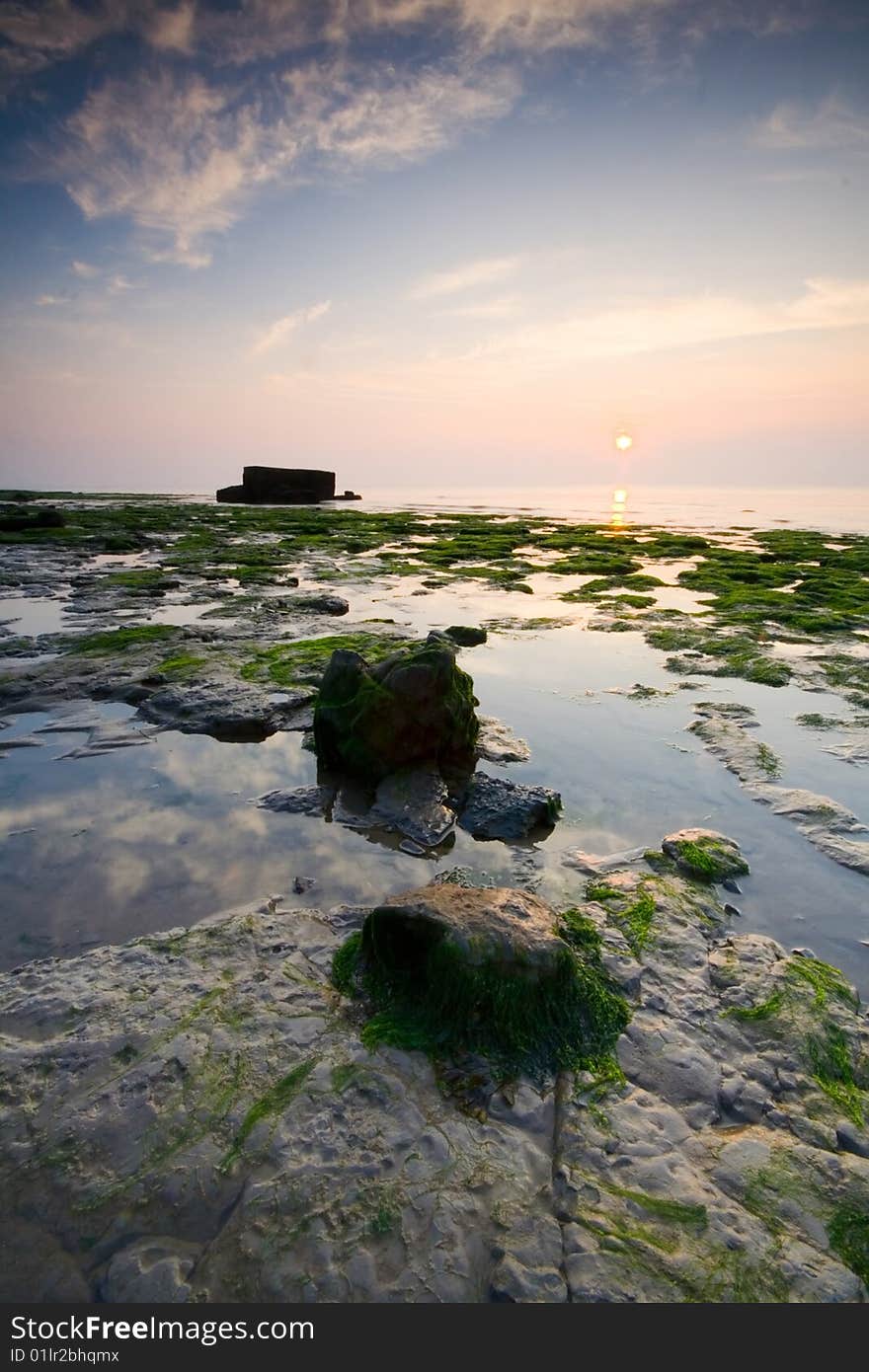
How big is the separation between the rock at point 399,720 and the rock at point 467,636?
5.23 metres

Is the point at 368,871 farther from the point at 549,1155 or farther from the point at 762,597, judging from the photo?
the point at 762,597

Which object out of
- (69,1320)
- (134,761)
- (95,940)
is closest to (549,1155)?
(69,1320)

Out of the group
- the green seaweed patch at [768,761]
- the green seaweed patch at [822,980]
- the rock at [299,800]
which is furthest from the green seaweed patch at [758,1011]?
the rock at [299,800]

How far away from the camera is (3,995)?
3.53 meters

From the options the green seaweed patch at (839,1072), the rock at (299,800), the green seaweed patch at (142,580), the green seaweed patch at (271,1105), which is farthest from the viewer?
the green seaweed patch at (142,580)

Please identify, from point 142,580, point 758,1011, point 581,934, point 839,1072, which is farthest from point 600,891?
point 142,580

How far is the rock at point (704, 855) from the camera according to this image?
4.91m

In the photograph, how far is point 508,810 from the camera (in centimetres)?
563

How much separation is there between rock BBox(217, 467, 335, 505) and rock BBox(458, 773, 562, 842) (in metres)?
60.0

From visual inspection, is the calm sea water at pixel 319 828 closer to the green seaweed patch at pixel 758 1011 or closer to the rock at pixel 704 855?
the rock at pixel 704 855

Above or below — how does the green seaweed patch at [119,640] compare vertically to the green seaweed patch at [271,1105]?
above

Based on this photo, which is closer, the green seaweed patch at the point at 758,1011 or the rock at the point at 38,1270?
the rock at the point at 38,1270

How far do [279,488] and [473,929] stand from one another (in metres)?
65.5

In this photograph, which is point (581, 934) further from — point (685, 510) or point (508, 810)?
point (685, 510)
